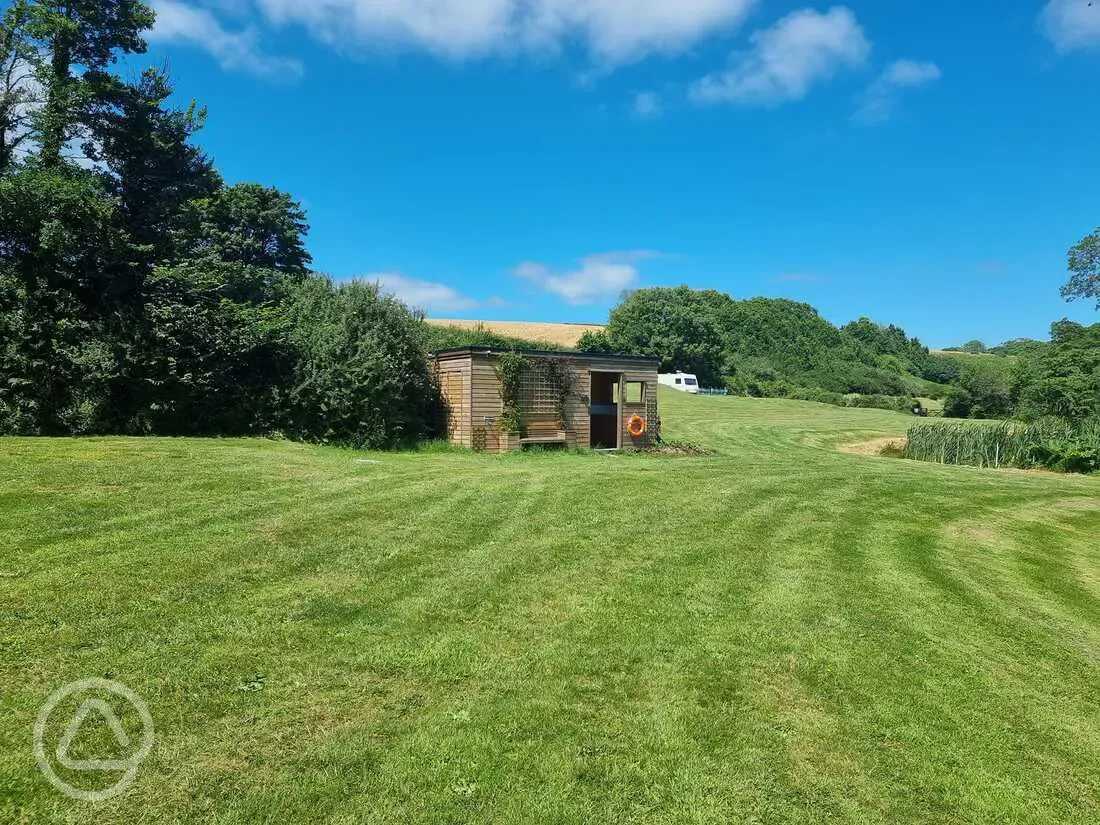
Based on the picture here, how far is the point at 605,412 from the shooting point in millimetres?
20484

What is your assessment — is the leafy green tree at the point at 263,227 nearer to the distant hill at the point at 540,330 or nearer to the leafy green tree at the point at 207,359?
the leafy green tree at the point at 207,359

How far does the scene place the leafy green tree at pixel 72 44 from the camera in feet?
50.5

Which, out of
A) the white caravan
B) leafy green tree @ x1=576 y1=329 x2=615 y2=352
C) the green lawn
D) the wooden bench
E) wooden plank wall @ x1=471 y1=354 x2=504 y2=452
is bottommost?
the green lawn

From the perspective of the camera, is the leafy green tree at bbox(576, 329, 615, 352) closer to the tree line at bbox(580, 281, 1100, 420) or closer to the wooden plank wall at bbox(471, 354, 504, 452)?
the tree line at bbox(580, 281, 1100, 420)

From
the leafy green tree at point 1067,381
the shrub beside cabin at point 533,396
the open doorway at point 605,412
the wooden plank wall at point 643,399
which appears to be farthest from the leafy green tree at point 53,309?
→ the leafy green tree at point 1067,381

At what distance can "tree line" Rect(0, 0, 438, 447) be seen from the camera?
45.9 feet

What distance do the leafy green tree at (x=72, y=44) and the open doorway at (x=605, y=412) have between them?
48.2 ft

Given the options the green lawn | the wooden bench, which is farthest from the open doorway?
the green lawn

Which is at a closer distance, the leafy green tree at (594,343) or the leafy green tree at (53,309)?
the leafy green tree at (53,309)

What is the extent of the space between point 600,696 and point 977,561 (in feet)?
18.7

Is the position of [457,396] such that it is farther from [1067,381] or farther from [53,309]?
[1067,381]

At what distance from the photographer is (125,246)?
15.1m
